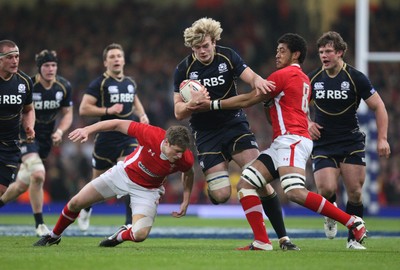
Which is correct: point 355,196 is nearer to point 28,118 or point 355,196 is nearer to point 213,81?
point 213,81

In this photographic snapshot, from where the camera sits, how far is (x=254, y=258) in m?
8.43

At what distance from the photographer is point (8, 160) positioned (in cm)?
1070

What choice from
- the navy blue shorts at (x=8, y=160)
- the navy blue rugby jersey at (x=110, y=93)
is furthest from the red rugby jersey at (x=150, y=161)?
the navy blue rugby jersey at (x=110, y=93)

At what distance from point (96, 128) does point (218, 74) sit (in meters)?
1.59

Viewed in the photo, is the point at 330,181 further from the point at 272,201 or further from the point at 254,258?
the point at 254,258

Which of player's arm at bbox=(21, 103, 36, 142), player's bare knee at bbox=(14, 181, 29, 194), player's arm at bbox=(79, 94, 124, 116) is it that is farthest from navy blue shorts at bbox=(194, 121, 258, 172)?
player's bare knee at bbox=(14, 181, 29, 194)

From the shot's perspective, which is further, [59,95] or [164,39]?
[164,39]

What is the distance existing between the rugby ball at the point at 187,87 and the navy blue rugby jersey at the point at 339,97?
1.70m

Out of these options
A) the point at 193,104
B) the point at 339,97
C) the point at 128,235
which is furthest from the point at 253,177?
the point at 339,97

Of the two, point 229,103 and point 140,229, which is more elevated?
point 229,103

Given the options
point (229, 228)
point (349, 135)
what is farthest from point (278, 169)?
point (229, 228)

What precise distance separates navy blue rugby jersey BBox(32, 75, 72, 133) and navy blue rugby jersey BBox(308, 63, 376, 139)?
4061 millimetres

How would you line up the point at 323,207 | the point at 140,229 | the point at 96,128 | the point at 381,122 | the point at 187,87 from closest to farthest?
the point at 323,207
the point at 96,128
the point at 140,229
the point at 187,87
the point at 381,122

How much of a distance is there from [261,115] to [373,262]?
14356mm
